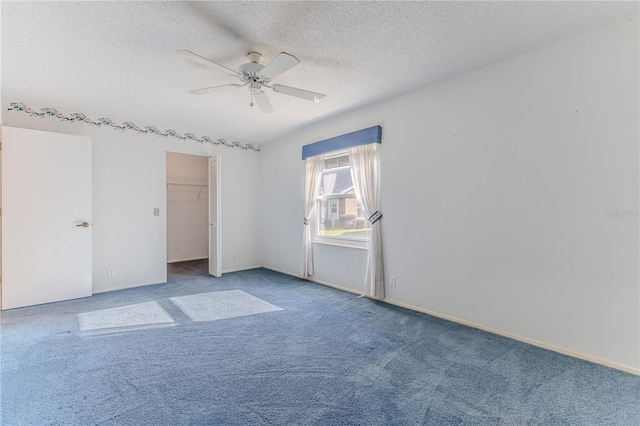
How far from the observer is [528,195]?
2.58 metres

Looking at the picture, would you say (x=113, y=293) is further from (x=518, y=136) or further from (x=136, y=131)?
(x=518, y=136)

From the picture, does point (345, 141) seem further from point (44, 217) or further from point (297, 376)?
Answer: point (44, 217)

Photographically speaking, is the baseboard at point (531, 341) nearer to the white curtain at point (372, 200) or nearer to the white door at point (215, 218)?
the white curtain at point (372, 200)

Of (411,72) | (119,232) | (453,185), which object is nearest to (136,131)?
(119,232)

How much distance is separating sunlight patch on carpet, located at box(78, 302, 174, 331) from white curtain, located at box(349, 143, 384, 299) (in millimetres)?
2319

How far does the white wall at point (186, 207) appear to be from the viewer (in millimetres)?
6617

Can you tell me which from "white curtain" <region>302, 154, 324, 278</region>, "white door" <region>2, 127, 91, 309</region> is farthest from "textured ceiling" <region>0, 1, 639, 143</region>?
"white curtain" <region>302, 154, 324, 278</region>

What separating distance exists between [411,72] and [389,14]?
3.13 ft

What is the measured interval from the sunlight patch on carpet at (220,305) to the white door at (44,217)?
1390 millimetres

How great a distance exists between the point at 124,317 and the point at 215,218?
2.22 metres

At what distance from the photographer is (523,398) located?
1.83m

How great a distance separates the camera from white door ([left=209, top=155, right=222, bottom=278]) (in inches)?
198

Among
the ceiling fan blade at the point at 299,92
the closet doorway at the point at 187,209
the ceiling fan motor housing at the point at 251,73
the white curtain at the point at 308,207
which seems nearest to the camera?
the ceiling fan motor housing at the point at 251,73

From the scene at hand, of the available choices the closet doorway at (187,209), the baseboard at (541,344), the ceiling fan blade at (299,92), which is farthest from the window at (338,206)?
the closet doorway at (187,209)
